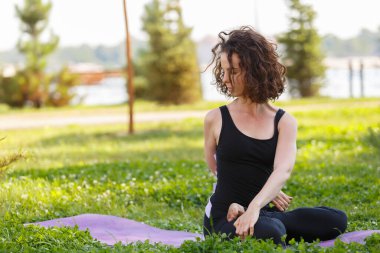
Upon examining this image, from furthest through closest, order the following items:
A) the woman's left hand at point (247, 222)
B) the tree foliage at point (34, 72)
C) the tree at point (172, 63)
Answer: the tree foliage at point (34, 72) < the tree at point (172, 63) < the woman's left hand at point (247, 222)

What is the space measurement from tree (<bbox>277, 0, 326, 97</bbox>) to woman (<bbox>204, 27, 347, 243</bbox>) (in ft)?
57.2

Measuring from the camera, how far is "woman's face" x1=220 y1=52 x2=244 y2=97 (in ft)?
12.8

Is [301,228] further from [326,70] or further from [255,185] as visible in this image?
[326,70]

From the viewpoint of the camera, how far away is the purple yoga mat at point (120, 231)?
467 cm

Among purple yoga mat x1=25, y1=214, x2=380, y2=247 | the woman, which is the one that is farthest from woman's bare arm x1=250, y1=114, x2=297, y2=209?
purple yoga mat x1=25, y1=214, x2=380, y2=247

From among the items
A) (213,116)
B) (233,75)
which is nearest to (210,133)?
(213,116)

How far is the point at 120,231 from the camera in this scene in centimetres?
508

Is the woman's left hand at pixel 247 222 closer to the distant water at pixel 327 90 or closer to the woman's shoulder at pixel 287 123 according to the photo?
the woman's shoulder at pixel 287 123

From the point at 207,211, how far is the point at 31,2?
1763 cm

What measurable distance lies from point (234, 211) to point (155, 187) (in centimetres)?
302

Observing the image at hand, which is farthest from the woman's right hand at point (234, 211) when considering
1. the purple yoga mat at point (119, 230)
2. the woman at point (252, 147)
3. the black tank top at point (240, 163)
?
the purple yoga mat at point (119, 230)

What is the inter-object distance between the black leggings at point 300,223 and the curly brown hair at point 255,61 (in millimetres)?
655

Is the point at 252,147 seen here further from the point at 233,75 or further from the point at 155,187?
the point at 155,187

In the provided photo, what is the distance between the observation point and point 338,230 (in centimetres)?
422
